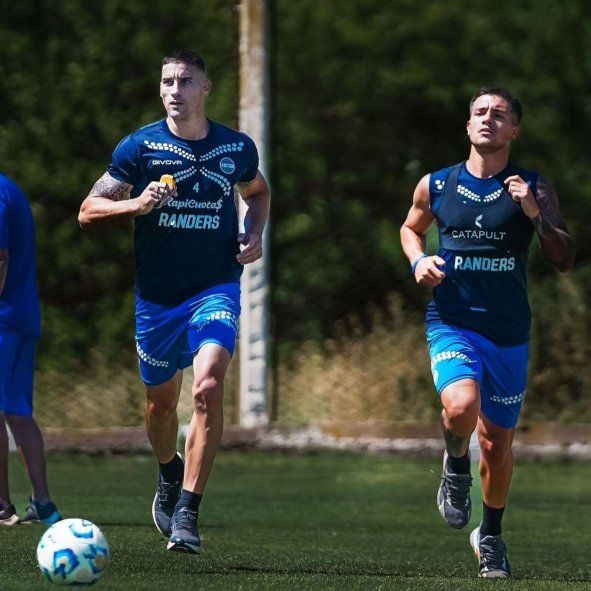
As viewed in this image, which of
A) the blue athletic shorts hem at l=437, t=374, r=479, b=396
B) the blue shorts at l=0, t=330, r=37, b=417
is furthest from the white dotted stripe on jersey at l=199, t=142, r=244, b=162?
the blue shorts at l=0, t=330, r=37, b=417

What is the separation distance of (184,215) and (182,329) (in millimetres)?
523

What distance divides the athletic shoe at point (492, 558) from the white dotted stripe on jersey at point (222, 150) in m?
2.08

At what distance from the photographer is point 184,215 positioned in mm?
7777

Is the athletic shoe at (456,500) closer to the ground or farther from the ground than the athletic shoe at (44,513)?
farther from the ground

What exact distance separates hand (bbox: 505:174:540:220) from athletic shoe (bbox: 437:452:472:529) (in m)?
1.26

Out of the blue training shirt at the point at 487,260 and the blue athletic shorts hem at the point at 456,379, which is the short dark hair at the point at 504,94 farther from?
the blue athletic shorts hem at the point at 456,379

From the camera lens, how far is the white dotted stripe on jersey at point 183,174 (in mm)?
7765

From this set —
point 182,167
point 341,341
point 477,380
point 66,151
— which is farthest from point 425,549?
point 66,151

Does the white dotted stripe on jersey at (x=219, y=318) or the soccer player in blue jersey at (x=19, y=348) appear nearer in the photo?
the white dotted stripe on jersey at (x=219, y=318)

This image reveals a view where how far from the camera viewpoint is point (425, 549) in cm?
847

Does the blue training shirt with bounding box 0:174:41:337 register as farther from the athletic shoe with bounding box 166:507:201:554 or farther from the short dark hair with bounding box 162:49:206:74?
the athletic shoe with bounding box 166:507:201:554

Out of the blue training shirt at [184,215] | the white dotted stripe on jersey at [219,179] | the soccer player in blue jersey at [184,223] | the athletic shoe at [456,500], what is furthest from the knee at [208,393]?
the athletic shoe at [456,500]

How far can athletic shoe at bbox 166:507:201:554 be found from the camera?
23.9ft

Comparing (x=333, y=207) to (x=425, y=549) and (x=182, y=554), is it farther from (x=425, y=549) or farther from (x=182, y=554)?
(x=182, y=554)
